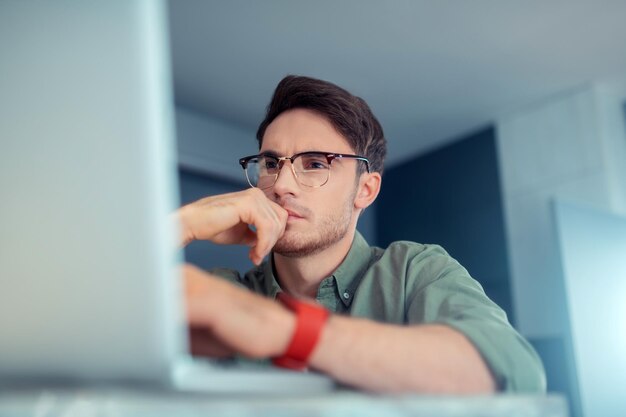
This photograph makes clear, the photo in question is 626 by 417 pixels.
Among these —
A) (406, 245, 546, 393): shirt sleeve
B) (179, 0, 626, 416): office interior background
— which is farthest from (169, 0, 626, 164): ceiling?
(406, 245, 546, 393): shirt sleeve

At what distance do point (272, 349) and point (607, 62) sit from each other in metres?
3.78

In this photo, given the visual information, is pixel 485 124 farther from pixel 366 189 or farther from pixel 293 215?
pixel 293 215

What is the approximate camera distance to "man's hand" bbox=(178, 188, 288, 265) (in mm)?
1267

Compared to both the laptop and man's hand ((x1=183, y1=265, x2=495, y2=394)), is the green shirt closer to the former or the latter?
man's hand ((x1=183, y1=265, x2=495, y2=394))

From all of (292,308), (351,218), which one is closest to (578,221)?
(351,218)

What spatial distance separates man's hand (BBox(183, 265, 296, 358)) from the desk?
0.14 metres

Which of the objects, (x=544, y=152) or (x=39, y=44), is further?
(x=544, y=152)

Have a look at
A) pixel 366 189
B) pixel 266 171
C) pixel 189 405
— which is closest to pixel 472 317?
pixel 189 405

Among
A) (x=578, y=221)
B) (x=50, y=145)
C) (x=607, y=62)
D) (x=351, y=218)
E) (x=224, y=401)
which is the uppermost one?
(x=607, y=62)

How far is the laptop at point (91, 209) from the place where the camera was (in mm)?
393

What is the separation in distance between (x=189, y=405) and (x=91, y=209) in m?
0.13

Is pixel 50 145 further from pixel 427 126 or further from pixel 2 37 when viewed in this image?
pixel 427 126

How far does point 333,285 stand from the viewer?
1.55 metres

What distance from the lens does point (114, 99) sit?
0.41 meters
